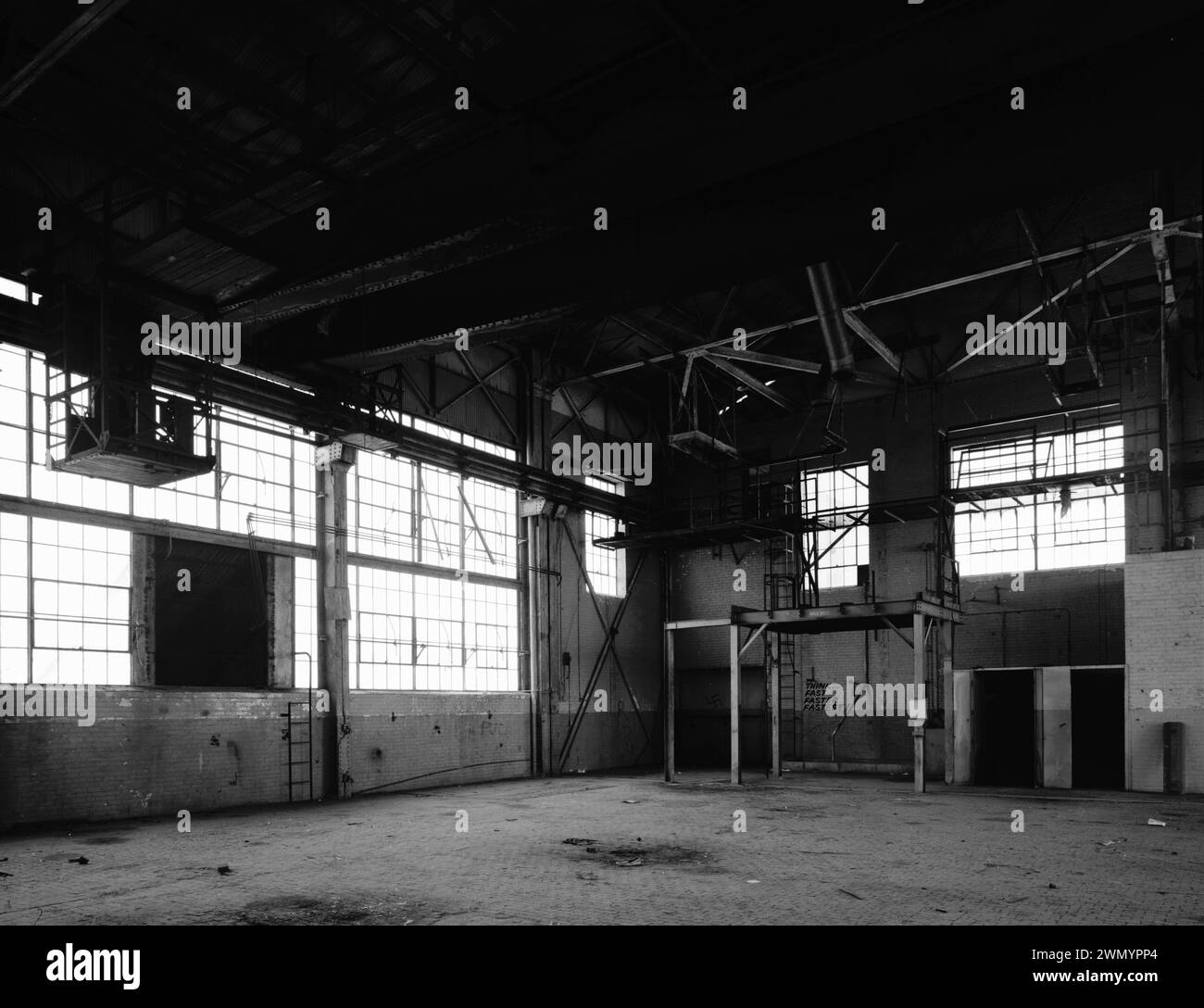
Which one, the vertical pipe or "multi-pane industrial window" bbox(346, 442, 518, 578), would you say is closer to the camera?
the vertical pipe

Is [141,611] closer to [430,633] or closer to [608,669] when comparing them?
[430,633]

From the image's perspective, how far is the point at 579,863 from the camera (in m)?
9.59

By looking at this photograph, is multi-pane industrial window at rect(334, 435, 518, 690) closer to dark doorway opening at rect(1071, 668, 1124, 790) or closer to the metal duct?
the metal duct

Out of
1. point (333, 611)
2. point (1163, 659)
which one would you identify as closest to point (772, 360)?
point (1163, 659)

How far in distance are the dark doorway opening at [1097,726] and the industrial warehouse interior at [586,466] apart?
81 millimetres

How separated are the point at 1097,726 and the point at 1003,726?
1645 millimetres

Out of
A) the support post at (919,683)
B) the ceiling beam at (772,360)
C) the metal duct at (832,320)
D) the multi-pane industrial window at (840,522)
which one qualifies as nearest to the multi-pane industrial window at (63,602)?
the ceiling beam at (772,360)

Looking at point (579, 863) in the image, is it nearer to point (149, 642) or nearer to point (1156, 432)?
point (149, 642)

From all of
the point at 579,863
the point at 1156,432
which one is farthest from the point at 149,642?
the point at 1156,432

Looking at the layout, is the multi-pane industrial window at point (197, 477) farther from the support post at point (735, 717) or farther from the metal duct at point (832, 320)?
the metal duct at point (832, 320)

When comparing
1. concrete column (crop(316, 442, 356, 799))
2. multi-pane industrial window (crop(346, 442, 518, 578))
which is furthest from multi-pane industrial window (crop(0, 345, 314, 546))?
multi-pane industrial window (crop(346, 442, 518, 578))

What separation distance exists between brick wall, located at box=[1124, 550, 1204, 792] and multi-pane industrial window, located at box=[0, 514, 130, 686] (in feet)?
53.5

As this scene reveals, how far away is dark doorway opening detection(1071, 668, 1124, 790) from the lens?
18172 millimetres

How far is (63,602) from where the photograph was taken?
13.2m
